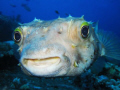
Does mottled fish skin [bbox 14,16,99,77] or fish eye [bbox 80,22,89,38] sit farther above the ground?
fish eye [bbox 80,22,89,38]

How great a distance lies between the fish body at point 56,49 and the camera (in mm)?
1429

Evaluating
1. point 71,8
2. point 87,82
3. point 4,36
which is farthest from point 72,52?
point 71,8

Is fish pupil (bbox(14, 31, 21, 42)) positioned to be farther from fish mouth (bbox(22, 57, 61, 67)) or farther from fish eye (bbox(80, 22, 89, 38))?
fish eye (bbox(80, 22, 89, 38))

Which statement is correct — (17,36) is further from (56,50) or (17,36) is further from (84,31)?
(84,31)

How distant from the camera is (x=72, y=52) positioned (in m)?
1.66

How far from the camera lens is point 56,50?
57.1 inches

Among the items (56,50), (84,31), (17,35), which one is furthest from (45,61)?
(17,35)

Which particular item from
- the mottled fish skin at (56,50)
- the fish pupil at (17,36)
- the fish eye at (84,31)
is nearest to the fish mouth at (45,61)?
the mottled fish skin at (56,50)

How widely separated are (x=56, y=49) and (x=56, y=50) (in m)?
0.02

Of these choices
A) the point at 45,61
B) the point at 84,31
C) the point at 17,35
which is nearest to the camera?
the point at 45,61

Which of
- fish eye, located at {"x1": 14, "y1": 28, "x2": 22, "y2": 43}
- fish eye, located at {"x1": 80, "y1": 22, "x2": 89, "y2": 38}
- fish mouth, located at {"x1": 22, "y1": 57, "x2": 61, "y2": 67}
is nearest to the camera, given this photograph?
fish mouth, located at {"x1": 22, "y1": 57, "x2": 61, "y2": 67}

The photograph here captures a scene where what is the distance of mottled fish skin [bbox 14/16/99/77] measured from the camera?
1429 mm

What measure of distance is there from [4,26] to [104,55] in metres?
10.5

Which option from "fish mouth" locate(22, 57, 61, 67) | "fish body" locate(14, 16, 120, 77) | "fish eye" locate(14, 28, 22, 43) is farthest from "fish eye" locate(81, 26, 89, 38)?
"fish eye" locate(14, 28, 22, 43)
